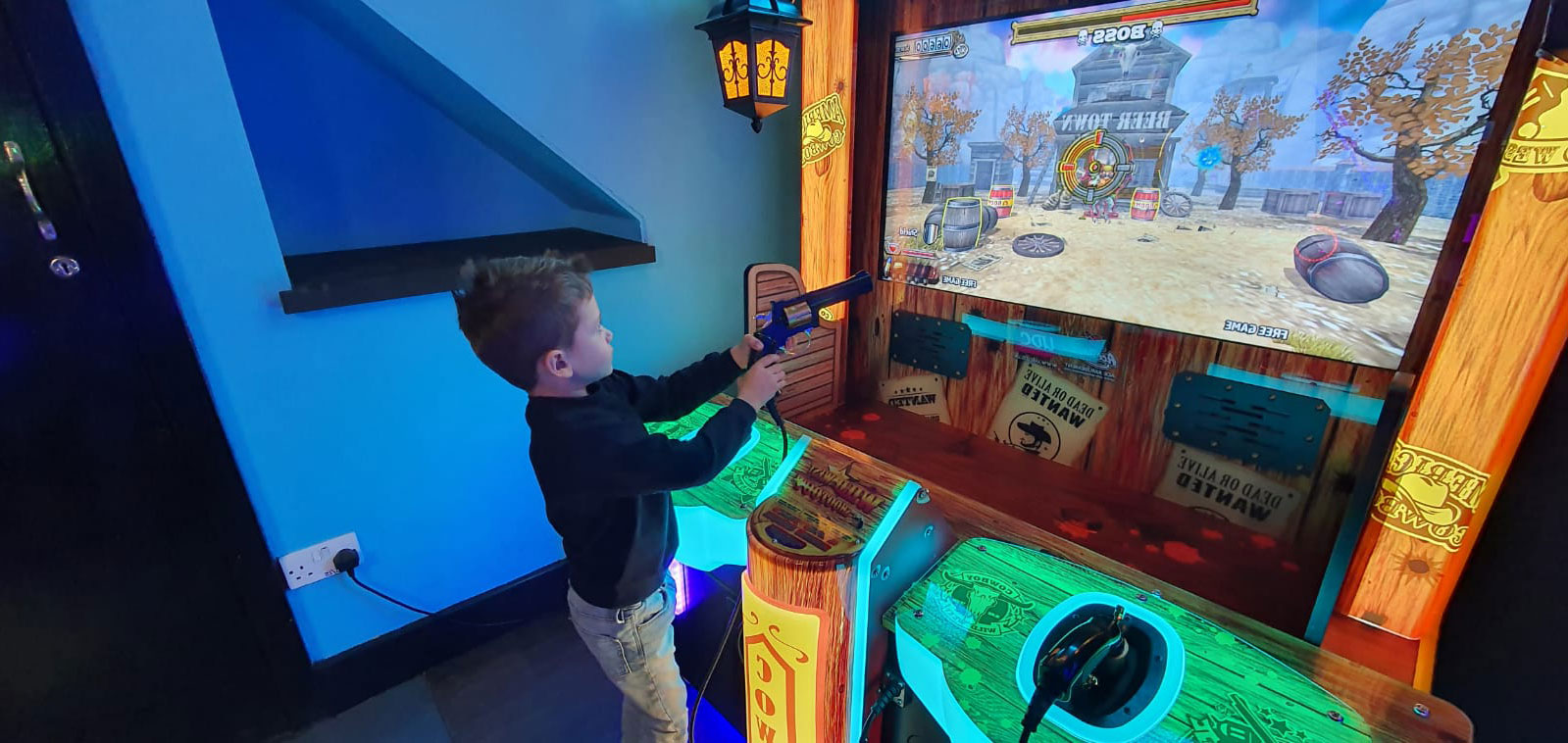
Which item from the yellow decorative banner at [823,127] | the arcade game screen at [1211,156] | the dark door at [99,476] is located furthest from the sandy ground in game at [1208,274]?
the dark door at [99,476]

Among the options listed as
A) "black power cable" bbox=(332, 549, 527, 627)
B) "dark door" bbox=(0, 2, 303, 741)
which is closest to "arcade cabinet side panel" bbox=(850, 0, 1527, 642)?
"black power cable" bbox=(332, 549, 527, 627)

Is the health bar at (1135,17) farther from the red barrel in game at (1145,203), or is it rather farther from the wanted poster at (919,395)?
the wanted poster at (919,395)

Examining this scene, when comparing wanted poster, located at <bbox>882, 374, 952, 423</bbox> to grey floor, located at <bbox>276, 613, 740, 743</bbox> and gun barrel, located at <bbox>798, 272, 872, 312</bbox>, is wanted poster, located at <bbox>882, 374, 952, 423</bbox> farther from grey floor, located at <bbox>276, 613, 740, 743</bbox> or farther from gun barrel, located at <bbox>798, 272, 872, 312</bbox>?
grey floor, located at <bbox>276, 613, 740, 743</bbox>

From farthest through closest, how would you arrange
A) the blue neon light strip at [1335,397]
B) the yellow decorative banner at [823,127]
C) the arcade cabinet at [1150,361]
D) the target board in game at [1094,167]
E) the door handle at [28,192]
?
the yellow decorative banner at [823,127], the target board in game at [1094,167], the blue neon light strip at [1335,397], the door handle at [28,192], the arcade cabinet at [1150,361]

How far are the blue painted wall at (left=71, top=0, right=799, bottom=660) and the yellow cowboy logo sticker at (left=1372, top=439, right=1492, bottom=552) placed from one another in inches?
69.9

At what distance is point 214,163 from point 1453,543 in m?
2.52

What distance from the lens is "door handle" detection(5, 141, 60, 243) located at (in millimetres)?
1108

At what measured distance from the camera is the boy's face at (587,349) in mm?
995

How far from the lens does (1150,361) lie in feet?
5.41

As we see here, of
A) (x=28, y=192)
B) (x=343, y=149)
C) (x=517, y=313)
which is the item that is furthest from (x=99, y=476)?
(x=517, y=313)

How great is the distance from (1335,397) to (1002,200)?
927 millimetres

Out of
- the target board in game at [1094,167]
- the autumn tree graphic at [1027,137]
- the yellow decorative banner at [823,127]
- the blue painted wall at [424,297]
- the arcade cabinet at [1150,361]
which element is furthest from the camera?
the yellow decorative banner at [823,127]

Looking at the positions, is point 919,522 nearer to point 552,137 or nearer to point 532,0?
point 552,137

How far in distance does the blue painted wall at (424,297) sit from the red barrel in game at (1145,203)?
1135 millimetres
